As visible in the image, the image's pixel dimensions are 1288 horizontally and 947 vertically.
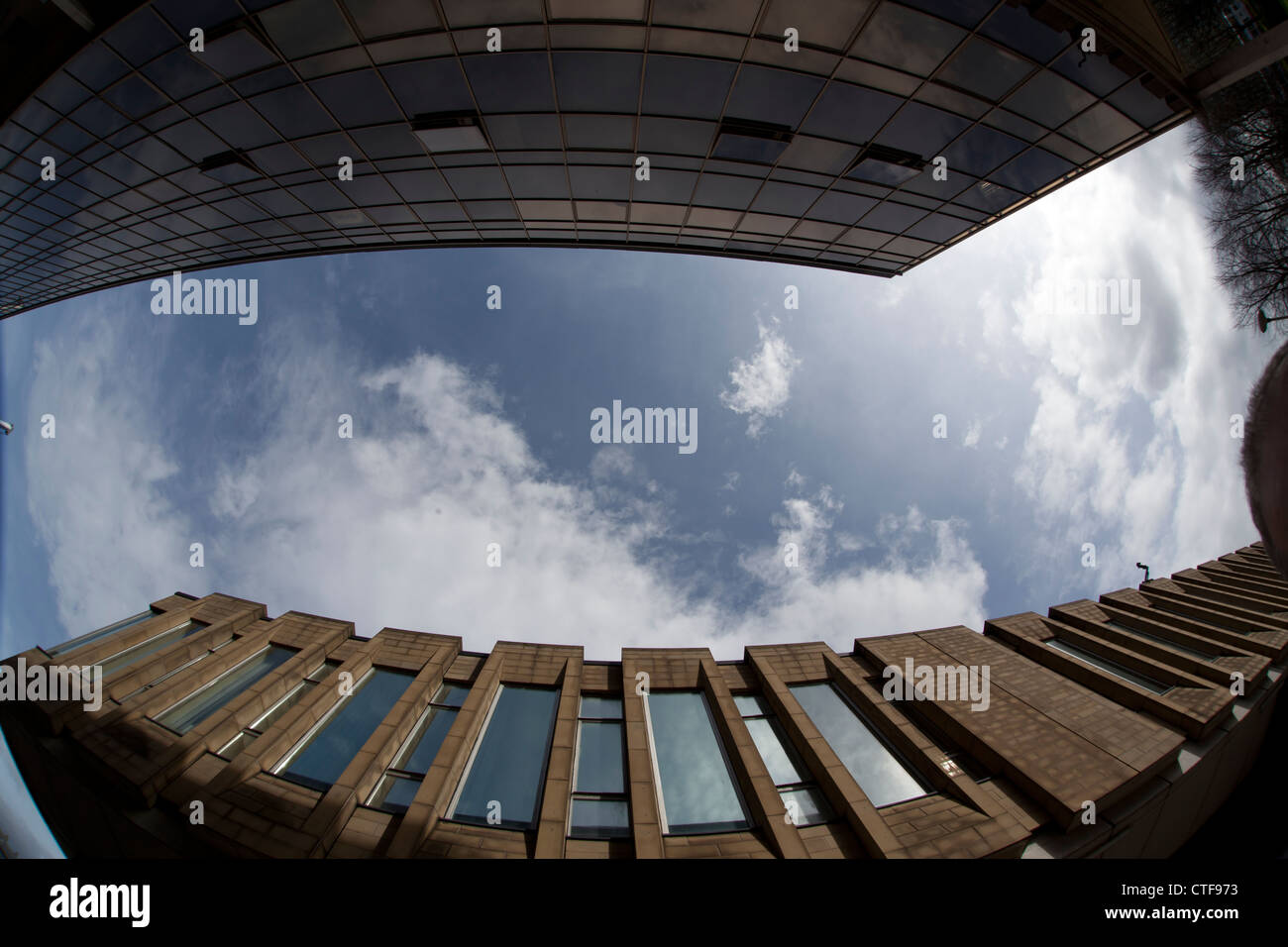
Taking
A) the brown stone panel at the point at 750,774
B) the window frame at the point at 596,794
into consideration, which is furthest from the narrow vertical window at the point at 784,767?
the window frame at the point at 596,794

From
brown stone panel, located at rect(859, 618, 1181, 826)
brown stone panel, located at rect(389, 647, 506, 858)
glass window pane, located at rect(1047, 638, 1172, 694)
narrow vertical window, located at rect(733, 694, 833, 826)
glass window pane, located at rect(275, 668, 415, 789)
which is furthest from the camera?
glass window pane, located at rect(1047, 638, 1172, 694)

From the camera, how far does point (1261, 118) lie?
10.5m

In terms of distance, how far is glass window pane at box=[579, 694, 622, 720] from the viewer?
9.76 meters

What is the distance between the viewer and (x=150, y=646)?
37.4ft

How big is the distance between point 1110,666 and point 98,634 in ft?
96.4

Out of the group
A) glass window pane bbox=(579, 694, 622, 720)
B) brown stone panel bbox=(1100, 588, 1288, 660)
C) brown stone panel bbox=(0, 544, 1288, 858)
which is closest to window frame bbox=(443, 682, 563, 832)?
brown stone panel bbox=(0, 544, 1288, 858)

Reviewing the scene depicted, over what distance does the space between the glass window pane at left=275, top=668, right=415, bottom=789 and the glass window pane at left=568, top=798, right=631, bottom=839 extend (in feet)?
16.0

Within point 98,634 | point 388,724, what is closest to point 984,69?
point 388,724

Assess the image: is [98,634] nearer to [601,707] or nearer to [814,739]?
[601,707]

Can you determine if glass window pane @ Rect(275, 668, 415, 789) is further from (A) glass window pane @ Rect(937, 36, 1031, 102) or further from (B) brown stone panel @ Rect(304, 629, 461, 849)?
(A) glass window pane @ Rect(937, 36, 1031, 102)

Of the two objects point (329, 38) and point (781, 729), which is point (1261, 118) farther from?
point (329, 38)

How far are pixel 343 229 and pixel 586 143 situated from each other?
8379 mm
